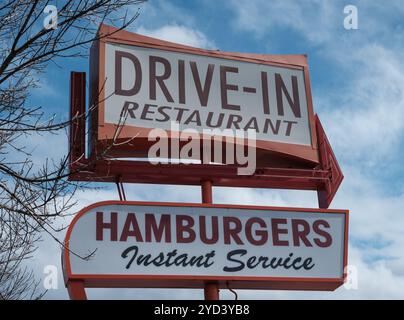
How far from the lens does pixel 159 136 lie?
34.9 ft

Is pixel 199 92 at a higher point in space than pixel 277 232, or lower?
higher

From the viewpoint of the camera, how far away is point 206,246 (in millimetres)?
10164

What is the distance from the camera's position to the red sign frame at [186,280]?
31.3 ft

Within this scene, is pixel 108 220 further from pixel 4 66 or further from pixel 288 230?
pixel 4 66

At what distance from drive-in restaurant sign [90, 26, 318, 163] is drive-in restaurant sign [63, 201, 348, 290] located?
1.16 metres

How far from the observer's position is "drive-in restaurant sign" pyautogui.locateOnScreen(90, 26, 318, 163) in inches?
423

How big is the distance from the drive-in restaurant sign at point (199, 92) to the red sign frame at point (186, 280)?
3.83 ft

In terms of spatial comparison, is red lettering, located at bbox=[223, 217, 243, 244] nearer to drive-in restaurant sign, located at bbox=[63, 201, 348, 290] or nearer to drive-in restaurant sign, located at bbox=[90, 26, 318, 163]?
drive-in restaurant sign, located at bbox=[63, 201, 348, 290]

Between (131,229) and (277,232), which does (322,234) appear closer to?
(277,232)

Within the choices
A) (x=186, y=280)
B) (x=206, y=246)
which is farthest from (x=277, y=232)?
(x=186, y=280)

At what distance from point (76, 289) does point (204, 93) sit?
371 centimetres
